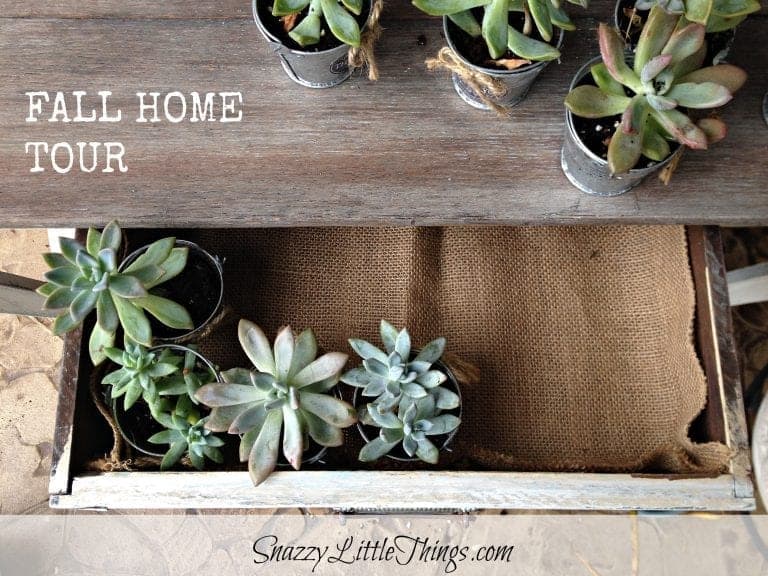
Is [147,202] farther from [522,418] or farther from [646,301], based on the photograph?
[646,301]

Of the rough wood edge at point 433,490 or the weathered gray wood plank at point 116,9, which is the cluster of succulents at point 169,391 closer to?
the rough wood edge at point 433,490

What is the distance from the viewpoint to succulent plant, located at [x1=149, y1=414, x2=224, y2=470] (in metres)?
0.98

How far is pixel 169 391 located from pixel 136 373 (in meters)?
0.06

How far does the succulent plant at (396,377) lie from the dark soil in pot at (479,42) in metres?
0.39

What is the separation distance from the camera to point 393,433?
3.14 ft

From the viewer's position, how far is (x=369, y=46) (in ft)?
2.95

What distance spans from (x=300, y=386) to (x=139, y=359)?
0.79 feet

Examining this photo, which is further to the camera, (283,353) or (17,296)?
(17,296)

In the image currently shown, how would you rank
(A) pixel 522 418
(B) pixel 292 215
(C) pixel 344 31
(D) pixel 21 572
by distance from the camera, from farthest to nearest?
(D) pixel 21 572
(A) pixel 522 418
(B) pixel 292 215
(C) pixel 344 31

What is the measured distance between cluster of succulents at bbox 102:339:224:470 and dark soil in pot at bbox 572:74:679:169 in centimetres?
66

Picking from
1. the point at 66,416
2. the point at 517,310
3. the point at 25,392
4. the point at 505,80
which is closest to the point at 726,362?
the point at 517,310

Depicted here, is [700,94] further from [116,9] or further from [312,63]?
[116,9]

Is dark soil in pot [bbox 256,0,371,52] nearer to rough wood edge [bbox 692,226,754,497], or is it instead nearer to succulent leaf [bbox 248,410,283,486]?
succulent leaf [bbox 248,410,283,486]

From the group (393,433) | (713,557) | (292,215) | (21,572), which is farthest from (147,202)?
(713,557)
